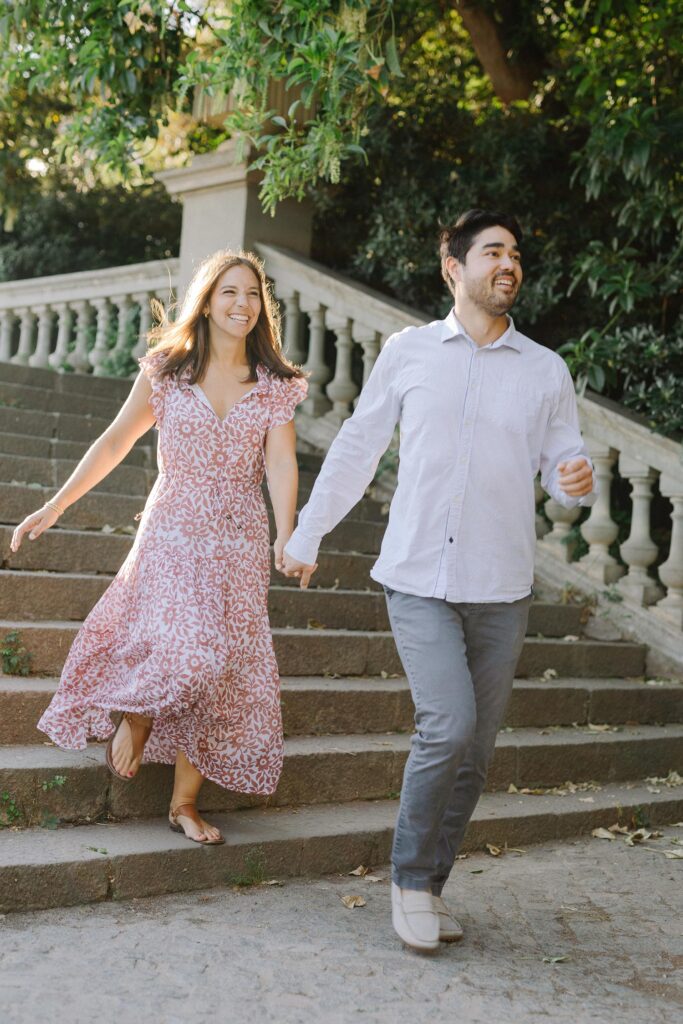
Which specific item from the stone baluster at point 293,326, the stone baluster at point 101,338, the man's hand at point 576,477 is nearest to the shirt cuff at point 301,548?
the man's hand at point 576,477

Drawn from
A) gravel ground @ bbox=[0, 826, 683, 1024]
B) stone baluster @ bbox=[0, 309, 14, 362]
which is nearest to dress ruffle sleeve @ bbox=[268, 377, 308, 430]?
gravel ground @ bbox=[0, 826, 683, 1024]

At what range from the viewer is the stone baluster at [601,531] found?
6625 mm

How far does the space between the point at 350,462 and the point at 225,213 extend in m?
5.33

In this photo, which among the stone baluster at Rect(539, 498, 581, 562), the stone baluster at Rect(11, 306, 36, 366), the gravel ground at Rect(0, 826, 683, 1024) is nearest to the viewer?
the gravel ground at Rect(0, 826, 683, 1024)

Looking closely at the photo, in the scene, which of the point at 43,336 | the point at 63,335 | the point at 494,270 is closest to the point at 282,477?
the point at 494,270

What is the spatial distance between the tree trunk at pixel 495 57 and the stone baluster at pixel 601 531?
10.6ft

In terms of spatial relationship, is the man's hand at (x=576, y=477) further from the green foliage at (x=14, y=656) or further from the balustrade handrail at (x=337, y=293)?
the balustrade handrail at (x=337, y=293)

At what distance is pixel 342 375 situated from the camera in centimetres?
777

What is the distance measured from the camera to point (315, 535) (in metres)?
3.46

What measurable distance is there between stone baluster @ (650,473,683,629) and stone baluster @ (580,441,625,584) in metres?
0.36

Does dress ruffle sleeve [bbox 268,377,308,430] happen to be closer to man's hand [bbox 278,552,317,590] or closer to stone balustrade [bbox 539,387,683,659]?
man's hand [bbox 278,552,317,590]

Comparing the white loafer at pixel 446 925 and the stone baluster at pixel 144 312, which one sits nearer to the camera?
the white loafer at pixel 446 925

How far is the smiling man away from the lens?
324cm

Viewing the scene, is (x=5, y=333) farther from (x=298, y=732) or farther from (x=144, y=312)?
(x=298, y=732)
